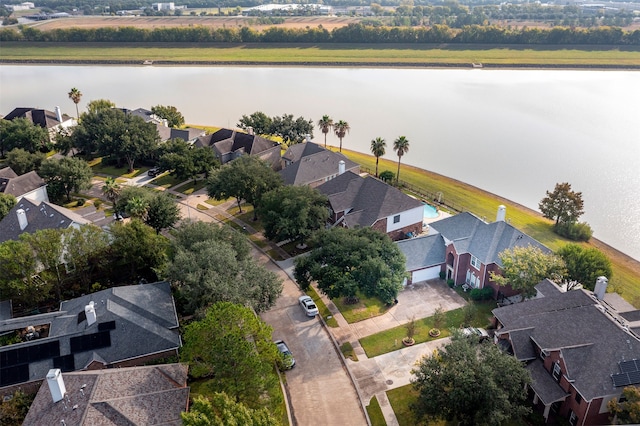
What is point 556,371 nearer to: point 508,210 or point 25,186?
point 508,210

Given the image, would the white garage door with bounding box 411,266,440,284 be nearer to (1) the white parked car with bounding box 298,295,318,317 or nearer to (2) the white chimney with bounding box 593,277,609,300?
(1) the white parked car with bounding box 298,295,318,317

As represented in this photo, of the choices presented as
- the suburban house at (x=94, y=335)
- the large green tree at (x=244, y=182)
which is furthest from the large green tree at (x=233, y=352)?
the large green tree at (x=244, y=182)

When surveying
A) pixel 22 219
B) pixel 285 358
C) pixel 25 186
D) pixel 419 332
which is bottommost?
pixel 419 332

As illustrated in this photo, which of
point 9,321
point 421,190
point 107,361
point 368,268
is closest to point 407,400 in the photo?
point 368,268

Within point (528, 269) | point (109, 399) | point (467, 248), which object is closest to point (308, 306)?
point (467, 248)

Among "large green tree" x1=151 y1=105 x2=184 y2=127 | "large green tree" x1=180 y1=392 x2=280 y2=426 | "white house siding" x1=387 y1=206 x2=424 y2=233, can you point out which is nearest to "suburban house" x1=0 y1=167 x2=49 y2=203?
"large green tree" x1=151 y1=105 x2=184 y2=127

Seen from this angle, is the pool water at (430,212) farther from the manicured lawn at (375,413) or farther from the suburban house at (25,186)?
the suburban house at (25,186)

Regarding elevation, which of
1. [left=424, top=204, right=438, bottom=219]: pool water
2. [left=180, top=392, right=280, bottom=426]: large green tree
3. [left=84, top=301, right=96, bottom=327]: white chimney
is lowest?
[left=424, top=204, right=438, bottom=219]: pool water

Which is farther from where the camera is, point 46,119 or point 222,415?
point 46,119
